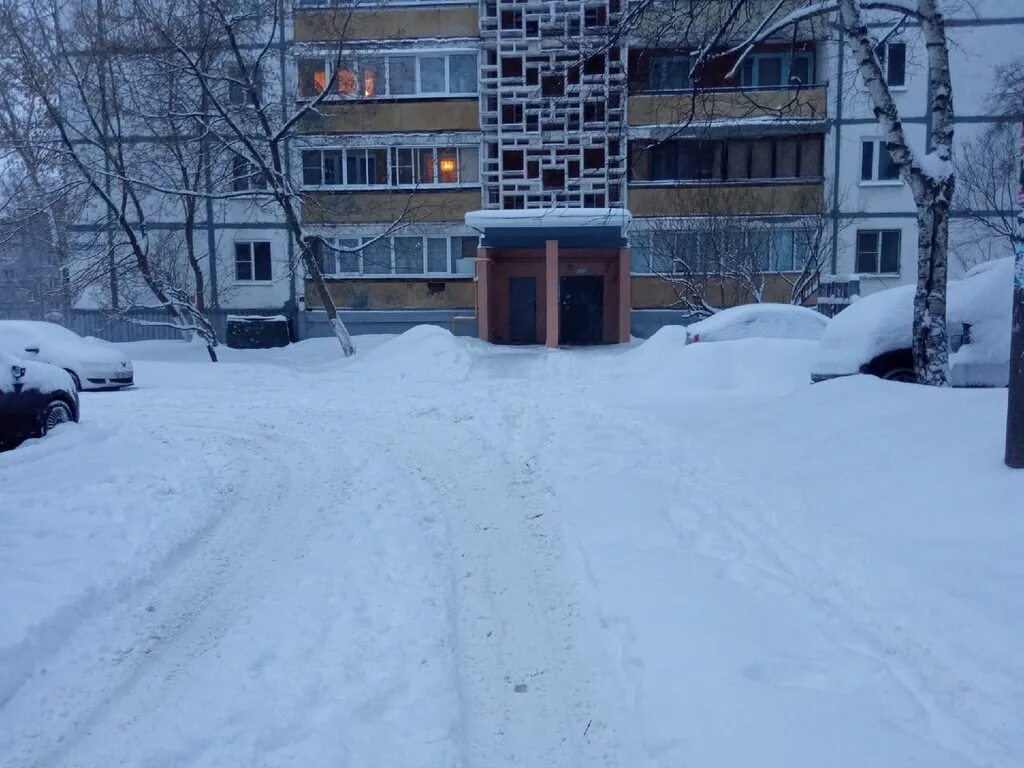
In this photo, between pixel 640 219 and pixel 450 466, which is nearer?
pixel 450 466

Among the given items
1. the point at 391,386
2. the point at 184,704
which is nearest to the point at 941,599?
the point at 184,704

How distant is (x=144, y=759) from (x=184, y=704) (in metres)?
0.49

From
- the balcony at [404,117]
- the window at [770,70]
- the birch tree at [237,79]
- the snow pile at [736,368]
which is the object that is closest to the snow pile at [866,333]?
the snow pile at [736,368]

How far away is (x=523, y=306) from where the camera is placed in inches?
1120

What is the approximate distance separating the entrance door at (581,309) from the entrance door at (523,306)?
2.97ft

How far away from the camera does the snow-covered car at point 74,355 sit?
17.3 meters

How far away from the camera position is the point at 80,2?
80.8 ft

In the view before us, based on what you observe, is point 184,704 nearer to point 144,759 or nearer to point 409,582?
point 144,759

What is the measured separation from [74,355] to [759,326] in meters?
13.3

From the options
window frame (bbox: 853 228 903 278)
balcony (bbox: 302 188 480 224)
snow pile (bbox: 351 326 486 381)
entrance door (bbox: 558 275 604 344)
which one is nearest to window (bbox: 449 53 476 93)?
balcony (bbox: 302 188 480 224)

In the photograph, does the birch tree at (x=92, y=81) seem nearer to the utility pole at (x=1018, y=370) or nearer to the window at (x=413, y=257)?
the window at (x=413, y=257)

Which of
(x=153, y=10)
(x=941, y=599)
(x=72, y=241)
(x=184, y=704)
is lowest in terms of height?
(x=184, y=704)

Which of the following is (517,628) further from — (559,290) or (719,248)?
(559,290)

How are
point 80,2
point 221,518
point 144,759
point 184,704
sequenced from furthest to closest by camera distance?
point 80,2 < point 221,518 < point 184,704 < point 144,759
